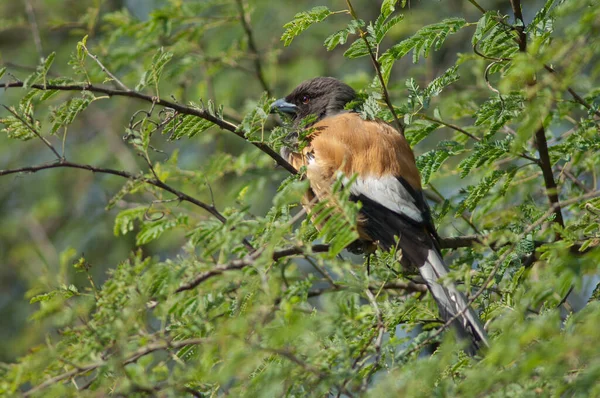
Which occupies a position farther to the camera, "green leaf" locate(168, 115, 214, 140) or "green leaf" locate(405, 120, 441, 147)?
"green leaf" locate(405, 120, 441, 147)

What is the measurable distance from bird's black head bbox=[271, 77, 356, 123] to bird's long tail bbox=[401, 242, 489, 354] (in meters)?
1.87

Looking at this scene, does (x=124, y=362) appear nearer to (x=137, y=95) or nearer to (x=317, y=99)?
(x=137, y=95)

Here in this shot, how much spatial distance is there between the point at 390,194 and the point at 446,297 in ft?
3.16

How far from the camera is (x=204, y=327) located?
2439 mm

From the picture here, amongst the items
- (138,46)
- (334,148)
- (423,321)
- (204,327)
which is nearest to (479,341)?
(423,321)

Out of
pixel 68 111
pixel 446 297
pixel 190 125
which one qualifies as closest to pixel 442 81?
pixel 446 297

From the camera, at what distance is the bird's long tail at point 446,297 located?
3.37m

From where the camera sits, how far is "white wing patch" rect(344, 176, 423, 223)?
14.3ft

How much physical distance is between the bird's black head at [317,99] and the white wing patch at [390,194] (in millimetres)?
1199

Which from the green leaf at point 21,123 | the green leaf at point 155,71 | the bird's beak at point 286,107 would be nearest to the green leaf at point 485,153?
the green leaf at point 155,71

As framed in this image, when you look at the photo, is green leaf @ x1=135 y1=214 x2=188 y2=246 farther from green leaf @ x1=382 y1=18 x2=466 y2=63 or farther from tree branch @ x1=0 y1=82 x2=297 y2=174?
green leaf @ x1=382 y1=18 x2=466 y2=63

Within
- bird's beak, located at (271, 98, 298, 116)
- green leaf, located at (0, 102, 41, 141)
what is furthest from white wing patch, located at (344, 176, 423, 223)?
green leaf, located at (0, 102, 41, 141)

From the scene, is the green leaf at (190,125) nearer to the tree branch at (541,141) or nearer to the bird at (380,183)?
the bird at (380,183)

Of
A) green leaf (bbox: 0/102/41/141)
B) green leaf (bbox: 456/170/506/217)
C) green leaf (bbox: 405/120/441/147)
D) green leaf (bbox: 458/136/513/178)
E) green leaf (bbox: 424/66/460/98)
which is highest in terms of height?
green leaf (bbox: 0/102/41/141)
